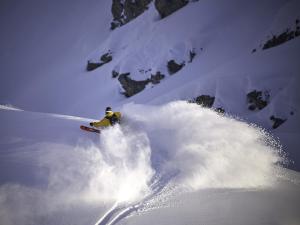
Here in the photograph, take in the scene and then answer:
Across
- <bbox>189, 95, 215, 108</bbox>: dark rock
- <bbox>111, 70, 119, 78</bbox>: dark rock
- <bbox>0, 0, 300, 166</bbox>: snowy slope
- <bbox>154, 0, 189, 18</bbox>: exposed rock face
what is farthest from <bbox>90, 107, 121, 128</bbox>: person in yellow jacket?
<bbox>154, 0, 189, 18</bbox>: exposed rock face

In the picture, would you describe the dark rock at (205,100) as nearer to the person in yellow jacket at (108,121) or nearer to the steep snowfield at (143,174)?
the steep snowfield at (143,174)

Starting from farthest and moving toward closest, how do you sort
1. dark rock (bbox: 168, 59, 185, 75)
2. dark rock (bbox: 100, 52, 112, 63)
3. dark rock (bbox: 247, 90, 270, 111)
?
dark rock (bbox: 100, 52, 112, 63) → dark rock (bbox: 168, 59, 185, 75) → dark rock (bbox: 247, 90, 270, 111)

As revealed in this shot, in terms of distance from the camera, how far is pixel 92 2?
52219mm

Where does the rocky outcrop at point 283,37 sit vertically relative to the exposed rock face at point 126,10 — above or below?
below

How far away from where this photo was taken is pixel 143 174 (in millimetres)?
6582

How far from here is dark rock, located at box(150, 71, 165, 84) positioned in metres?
21.9

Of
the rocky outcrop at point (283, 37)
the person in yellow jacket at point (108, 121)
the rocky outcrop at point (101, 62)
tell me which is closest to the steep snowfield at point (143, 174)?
the person in yellow jacket at point (108, 121)

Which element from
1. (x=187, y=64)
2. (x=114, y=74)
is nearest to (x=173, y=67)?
(x=187, y=64)

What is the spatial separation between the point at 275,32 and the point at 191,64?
6279 millimetres

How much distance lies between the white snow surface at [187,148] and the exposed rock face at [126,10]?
11.0 metres

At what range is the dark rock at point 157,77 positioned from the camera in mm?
21883

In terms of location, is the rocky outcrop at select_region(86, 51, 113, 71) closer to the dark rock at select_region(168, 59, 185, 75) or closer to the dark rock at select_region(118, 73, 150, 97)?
the dark rock at select_region(118, 73, 150, 97)

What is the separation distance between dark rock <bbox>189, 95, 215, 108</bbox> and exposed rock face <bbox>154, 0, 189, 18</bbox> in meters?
13.7

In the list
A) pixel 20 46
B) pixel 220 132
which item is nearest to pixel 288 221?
pixel 220 132
